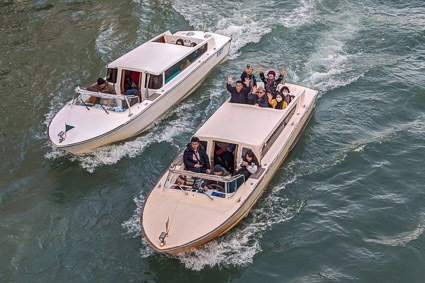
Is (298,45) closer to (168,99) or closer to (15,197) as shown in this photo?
(168,99)

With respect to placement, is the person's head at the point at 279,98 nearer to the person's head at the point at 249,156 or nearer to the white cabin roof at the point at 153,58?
the person's head at the point at 249,156

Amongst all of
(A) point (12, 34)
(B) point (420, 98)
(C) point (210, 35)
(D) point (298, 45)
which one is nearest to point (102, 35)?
(A) point (12, 34)

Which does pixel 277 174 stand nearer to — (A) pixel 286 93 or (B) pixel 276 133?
(B) pixel 276 133

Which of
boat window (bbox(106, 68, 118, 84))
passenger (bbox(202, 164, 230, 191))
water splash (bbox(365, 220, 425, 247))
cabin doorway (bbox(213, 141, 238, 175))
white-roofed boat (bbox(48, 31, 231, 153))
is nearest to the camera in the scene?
water splash (bbox(365, 220, 425, 247))

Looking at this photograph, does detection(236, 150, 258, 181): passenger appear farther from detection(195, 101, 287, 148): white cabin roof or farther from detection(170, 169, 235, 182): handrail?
detection(170, 169, 235, 182): handrail

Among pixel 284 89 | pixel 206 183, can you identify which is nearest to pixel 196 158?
pixel 206 183

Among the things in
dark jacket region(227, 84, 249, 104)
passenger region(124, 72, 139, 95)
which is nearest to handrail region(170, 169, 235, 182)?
dark jacket region(227, 84, 249, 104)

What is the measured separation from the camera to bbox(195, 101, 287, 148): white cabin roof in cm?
1366

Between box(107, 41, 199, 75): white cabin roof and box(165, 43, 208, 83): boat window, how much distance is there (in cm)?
31

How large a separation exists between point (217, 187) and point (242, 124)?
2317 millimetres

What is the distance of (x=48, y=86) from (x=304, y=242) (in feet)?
43.9

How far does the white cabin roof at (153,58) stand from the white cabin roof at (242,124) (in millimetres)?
4164

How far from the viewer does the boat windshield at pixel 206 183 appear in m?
12.7

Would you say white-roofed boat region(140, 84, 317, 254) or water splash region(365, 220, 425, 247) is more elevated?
white-roofed boat region(140, 84, 317, 254)
